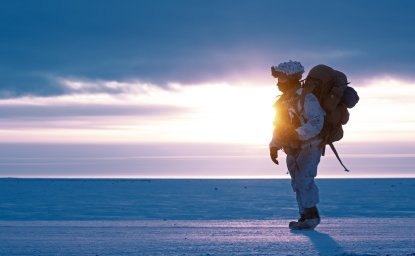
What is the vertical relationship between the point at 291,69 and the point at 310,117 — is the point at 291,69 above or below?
above

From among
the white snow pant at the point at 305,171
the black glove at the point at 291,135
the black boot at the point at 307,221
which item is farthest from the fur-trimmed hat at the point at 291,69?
the black boot at the point at 307,221

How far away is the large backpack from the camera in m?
8.44

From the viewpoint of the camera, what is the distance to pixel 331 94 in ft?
27.7

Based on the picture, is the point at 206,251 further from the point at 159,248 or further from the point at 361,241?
the point at 361,241

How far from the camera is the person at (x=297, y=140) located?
27.9ft

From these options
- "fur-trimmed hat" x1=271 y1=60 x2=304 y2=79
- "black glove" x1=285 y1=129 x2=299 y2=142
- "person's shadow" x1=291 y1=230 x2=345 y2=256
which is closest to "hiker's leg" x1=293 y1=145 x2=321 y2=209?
"black glove" x1=285 y1=129 x2=299 y2=142

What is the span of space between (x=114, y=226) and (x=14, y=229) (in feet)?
3.67

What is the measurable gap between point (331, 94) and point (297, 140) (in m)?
0.66

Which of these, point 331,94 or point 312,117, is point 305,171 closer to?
point 312,117

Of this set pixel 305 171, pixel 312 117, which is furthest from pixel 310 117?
pixel 305 171

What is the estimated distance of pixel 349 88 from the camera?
27.8ft

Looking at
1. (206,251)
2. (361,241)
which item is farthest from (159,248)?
(361,241)

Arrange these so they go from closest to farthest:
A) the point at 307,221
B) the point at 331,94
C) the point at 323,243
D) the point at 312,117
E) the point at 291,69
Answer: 1. the point at 323,243
2. the point at 312,117
3. the point at 331,94
4. the point at 307,221
5. the point at 291,69

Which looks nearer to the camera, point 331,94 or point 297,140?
point 331,94
